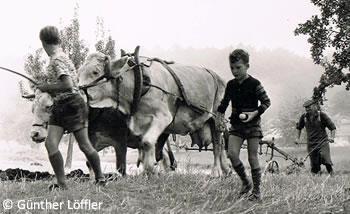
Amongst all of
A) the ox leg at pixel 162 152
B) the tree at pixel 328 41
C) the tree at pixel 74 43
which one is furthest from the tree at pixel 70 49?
the ox leg at pixel 162 152

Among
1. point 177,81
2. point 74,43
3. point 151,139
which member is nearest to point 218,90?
point 177,81

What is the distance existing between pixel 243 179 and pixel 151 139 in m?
1.36

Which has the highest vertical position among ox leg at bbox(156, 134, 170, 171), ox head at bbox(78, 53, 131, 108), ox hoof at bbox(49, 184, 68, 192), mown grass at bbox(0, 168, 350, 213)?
ox head at bbox(78, 53, 131, 108)

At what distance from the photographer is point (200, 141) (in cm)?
957

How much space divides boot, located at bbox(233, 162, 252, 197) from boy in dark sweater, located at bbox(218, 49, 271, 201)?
0.02 m

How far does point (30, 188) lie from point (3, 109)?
67210mm

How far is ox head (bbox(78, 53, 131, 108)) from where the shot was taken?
7320mm

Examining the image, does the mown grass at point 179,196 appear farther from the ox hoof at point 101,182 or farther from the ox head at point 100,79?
the ox head at point 100,79

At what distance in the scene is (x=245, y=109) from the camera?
21.1 ft

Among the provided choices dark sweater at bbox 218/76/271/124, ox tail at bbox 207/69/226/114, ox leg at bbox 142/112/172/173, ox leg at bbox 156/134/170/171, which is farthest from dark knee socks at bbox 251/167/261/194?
ox leg at bbox 156/134/170/171

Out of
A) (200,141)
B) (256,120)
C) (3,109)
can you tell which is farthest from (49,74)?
(3,109)

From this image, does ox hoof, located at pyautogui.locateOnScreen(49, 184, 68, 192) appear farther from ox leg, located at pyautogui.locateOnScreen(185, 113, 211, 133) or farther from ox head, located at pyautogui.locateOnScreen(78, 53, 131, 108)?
ox leg, located at pyautogui.locateOnScreen(185, 113, 211, 133)

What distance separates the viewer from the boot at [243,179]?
6.58 m

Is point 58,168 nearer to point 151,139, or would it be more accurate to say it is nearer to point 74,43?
point 151,139
